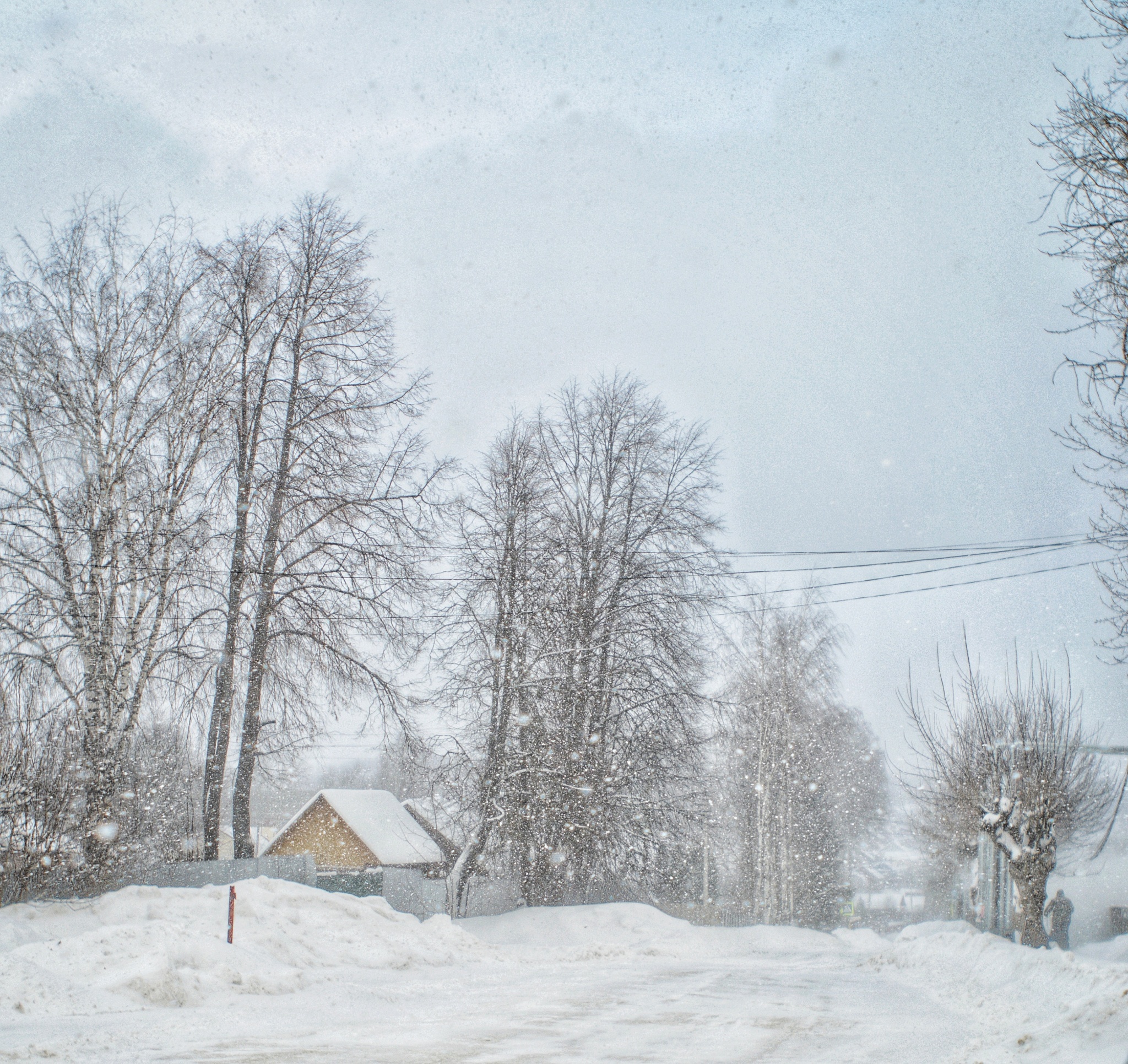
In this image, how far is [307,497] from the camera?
17.4 meters

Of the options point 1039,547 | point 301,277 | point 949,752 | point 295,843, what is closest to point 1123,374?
point 1039,547

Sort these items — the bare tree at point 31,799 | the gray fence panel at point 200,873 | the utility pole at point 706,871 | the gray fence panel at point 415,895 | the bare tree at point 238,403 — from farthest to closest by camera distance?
the utility pole at point 706,871
the gray fence panel at point 415,895
the bare tree at point 238,403
the gray fence panel at point 200,873
the bare tree at point 31,799

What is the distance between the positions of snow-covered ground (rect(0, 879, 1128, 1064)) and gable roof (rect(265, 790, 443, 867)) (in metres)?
18.1

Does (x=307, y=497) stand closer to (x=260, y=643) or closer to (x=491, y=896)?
(x=260, y=643)

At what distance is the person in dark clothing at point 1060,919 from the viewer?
18.6 meters

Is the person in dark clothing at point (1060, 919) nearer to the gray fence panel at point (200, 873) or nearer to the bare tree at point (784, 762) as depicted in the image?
the bare tree at point (784, 762)

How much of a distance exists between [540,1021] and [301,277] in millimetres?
14264

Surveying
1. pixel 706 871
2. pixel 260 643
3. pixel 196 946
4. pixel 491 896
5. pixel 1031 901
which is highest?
pixel 260 643

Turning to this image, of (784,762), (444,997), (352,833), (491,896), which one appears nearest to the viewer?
(444,997)

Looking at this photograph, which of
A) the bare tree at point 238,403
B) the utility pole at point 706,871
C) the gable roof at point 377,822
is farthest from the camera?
the utility pole at point 706,871

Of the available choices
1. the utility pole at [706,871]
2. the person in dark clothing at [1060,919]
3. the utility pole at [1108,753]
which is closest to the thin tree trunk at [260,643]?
the utility pole at [1108,753]

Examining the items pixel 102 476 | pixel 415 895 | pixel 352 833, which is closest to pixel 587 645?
pixel 415 895

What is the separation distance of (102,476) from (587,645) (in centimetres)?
1089

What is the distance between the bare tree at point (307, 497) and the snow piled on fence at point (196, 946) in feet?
12.0
